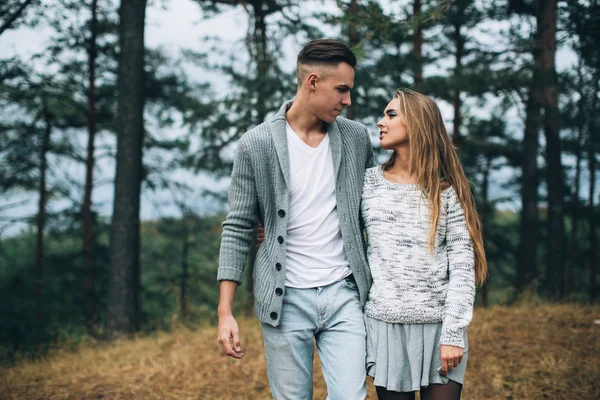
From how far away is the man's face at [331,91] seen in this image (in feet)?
9.23

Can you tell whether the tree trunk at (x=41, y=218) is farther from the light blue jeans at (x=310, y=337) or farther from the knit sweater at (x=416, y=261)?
the knit sweater at (x=416, y=261)

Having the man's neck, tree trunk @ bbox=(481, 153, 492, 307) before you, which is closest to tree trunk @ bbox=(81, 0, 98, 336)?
tree trunk @ bbox=(481, 153, 492, 307)

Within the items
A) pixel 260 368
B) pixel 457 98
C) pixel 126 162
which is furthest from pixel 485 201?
pixel 260 368

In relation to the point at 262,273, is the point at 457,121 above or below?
above

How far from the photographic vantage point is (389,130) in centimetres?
287

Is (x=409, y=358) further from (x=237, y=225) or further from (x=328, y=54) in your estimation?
(x=328, y=54)

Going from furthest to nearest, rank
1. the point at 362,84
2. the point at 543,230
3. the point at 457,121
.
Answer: the point at 543,230
the point at 457,121
the point at 362,84

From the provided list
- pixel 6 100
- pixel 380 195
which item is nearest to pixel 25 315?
pixel 6 100

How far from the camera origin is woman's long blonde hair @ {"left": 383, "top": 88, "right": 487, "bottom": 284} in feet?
8.71

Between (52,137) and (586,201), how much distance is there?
14670 millimetres

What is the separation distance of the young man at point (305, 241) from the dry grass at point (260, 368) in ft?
8.27

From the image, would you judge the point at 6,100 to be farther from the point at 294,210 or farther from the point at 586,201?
the point at 586,201

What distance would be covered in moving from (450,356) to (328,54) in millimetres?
1572

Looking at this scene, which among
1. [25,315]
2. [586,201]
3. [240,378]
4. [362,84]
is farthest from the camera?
[586,201]
